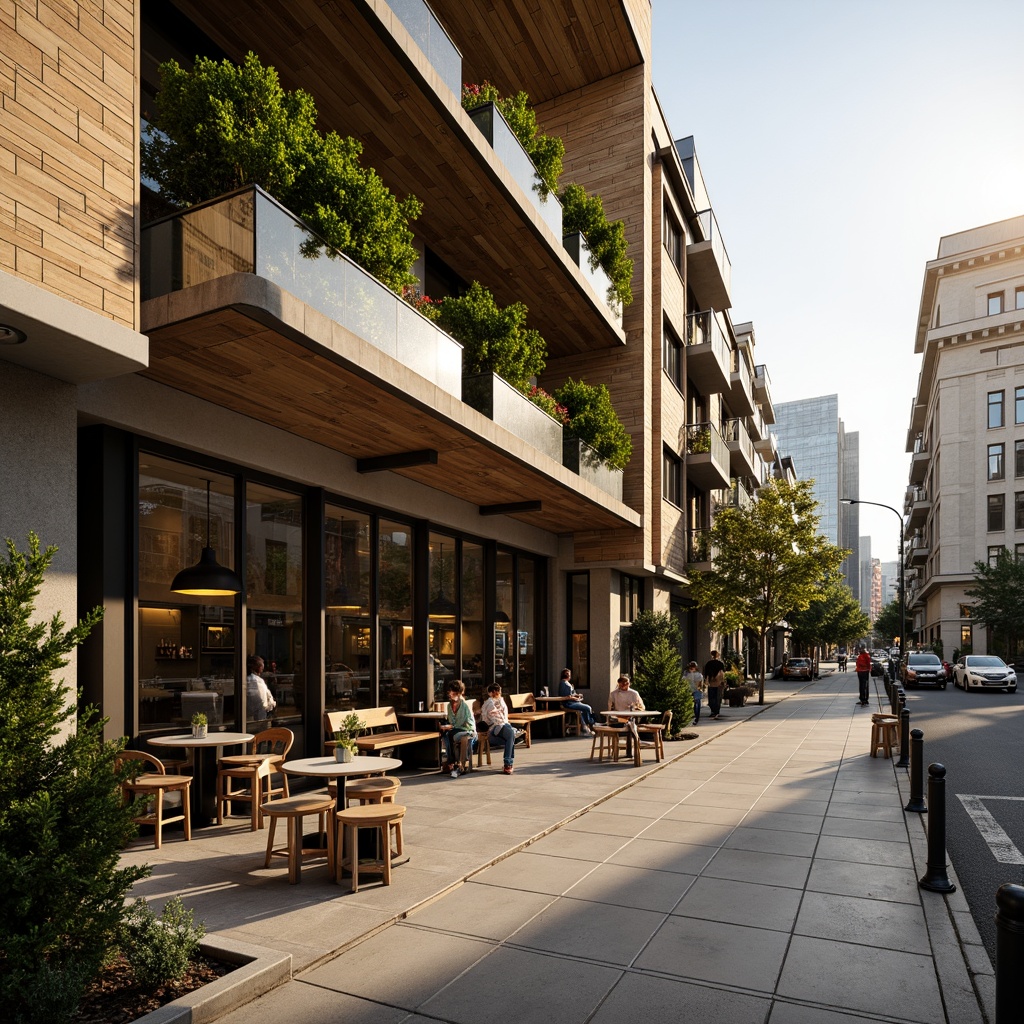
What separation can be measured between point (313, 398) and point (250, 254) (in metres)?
2.52

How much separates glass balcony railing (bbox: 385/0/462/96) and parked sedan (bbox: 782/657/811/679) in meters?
46.6

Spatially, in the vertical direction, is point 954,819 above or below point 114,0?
below

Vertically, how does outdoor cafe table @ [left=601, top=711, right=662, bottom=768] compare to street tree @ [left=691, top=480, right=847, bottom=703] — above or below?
below

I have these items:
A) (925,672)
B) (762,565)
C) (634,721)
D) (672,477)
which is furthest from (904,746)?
(925,672)

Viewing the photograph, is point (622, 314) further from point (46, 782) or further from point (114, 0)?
point (46, 782)

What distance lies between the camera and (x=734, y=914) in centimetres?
630

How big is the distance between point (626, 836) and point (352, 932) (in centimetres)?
384

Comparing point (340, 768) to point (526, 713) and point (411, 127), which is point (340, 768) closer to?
point (411, 127)

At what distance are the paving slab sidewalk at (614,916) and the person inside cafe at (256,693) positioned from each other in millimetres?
1834

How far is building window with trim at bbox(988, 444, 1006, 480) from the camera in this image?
60.9 metres

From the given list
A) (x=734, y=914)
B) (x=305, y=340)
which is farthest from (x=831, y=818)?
(x=305, y=340)

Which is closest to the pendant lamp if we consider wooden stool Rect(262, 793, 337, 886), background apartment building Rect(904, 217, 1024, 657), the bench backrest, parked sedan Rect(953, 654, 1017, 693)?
wooden stool Rect(262, 793, 337, 886)

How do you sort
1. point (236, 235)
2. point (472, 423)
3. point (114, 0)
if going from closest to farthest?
point (114, 0) < point (236, 235) < point (472, 423)

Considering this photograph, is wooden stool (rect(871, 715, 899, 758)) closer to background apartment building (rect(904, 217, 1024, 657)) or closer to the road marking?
the road marking
